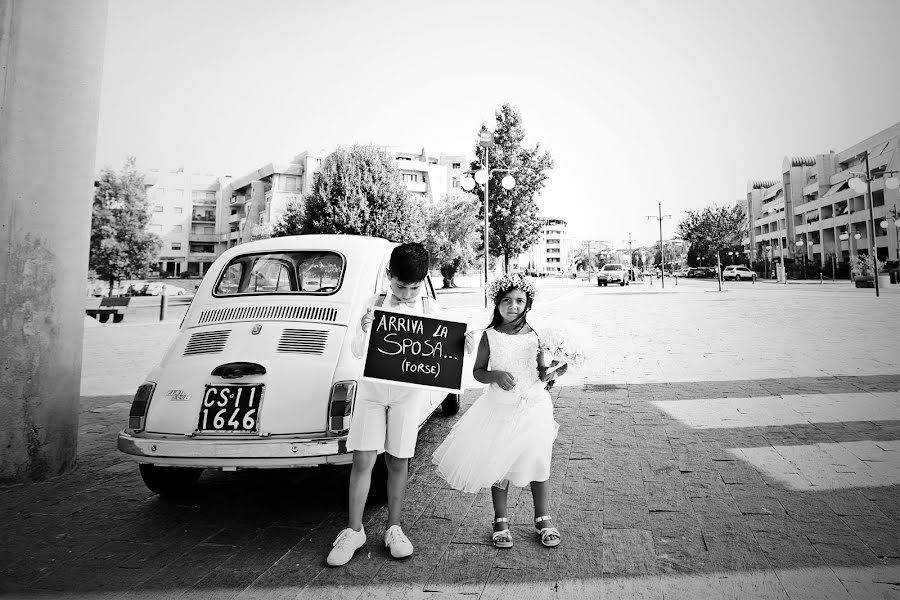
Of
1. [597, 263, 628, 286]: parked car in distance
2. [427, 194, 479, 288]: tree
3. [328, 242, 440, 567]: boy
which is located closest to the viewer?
[328, 242, 440, 567]: boy

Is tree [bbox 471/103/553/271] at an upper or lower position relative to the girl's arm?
upper

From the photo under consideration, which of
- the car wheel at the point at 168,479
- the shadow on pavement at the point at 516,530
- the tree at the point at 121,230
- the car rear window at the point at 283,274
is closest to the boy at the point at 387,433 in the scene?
the shadow on pavement at the point at 516,530

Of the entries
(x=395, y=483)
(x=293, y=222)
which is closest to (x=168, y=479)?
(x=395, y=483)

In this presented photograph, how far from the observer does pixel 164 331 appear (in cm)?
1627

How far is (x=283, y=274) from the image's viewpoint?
16.0 ft

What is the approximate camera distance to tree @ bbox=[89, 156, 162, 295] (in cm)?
3956

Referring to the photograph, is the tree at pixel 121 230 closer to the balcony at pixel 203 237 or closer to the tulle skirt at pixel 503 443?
the balcony at pixel 203 237

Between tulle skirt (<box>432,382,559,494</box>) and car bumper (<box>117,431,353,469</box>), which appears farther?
car bumper (<box>117,431,353,469</box>)

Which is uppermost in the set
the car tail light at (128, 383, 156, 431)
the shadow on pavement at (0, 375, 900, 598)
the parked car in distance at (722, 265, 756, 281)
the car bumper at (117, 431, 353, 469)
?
the parked car in distance at (722, 265, 756, 281)

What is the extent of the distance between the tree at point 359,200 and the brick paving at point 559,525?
29.0 meters

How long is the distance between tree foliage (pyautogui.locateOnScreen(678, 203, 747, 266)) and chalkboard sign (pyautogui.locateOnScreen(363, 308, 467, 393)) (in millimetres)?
83097

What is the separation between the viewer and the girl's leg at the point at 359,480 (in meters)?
2.96

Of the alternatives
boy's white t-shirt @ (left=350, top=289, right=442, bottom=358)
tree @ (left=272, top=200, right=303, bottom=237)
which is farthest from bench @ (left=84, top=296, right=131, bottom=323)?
boy's white t-shirt @ (left=350, top=289, right=442, bottom=358)

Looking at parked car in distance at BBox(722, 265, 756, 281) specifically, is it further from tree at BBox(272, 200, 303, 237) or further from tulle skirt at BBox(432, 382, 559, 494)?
tulle skirt at BBox(432, 382, 559, 494)
